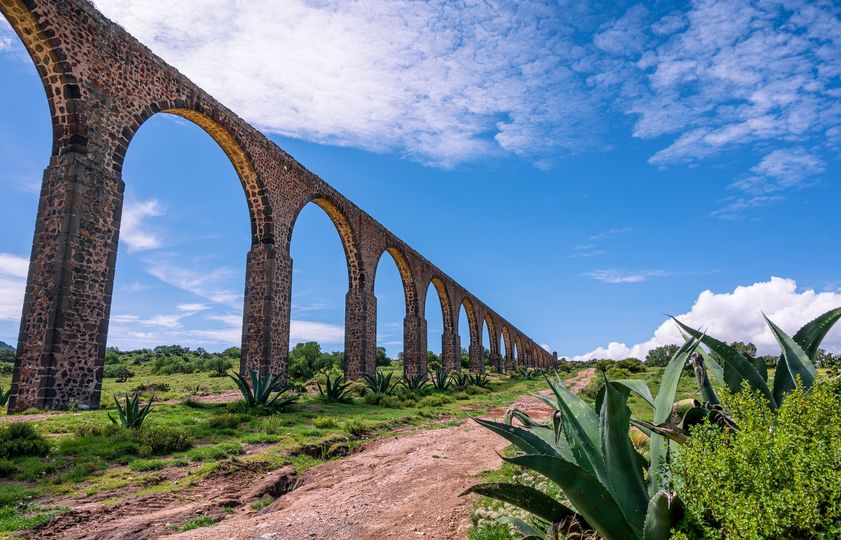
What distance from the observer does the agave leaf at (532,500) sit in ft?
6.02

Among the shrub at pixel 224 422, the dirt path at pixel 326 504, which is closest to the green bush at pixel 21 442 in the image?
the dirt path at pixel 326 504

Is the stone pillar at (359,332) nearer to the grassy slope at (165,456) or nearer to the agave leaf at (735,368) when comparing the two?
the grassy slope at (165,456)

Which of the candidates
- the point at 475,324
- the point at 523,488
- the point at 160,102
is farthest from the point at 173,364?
the point at 523,488

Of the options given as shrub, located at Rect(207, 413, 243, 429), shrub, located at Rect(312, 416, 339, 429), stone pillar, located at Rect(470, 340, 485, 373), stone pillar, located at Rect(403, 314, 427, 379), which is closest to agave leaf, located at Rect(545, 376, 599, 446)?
shrub, located at Rect(312, 416, 339, 429)

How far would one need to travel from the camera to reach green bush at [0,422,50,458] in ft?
17.8

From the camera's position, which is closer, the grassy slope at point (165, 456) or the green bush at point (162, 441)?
the grassy slope at point (165, 456)

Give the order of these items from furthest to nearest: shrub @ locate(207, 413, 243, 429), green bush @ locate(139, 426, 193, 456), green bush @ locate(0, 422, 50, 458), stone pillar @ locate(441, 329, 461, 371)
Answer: stone pillar @ locate(441, 329, 461, 371)
shrub @ locate(207, 413, 243, 429)
green bush @ locate(139, 426, 193, 456)
green bush @ locate(0, 422, 50, 458)

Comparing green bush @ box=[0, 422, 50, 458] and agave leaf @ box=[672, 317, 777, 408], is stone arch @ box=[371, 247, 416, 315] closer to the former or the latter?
green bush @ box=[0, 422, 50, 458]

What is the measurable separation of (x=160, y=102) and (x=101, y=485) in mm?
7941

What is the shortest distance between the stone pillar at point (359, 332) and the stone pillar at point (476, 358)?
15.2 meters

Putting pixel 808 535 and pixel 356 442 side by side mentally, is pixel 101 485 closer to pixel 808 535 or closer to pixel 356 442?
pixel 356 442

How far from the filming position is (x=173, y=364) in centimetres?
2367

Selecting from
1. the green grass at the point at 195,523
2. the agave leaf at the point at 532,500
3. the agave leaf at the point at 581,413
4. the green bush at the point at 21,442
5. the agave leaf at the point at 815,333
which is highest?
the agave leaf at the point at 815,333

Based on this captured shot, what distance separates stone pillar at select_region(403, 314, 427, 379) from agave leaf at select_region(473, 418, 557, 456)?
67.5 ft
